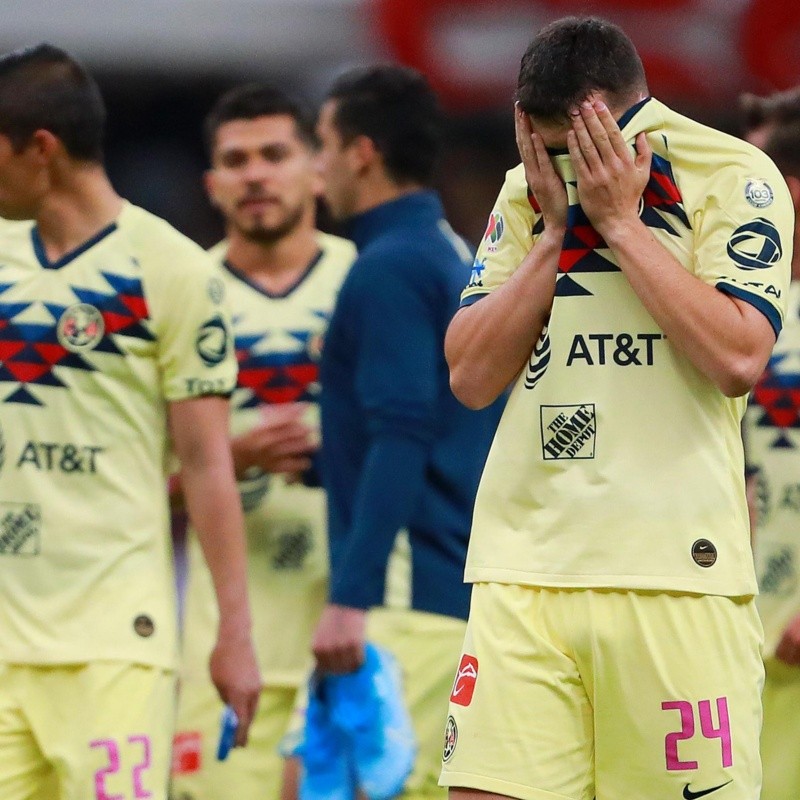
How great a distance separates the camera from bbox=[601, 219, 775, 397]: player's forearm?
3.80m

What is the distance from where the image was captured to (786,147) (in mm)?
6203

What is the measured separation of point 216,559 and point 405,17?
9.90 meters

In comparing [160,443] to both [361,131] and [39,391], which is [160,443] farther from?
[361,131]

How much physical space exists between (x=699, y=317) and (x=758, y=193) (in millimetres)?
324

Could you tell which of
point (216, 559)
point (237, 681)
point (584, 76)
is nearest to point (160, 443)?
point (216, 559)

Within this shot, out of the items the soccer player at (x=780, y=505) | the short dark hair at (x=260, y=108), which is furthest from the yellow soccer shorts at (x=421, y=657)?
the short dark hair at (x=260, y=108)

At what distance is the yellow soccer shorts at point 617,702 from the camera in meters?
3.88

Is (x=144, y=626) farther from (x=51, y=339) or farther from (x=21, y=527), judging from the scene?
(x=51, y=339)

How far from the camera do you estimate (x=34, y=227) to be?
201 inches

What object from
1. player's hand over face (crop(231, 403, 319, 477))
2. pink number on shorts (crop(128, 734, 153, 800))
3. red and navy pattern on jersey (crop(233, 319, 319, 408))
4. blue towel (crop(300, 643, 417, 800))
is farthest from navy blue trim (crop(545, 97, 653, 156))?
red and navy pattern on jersey (crop(233, 319, 319, 408))

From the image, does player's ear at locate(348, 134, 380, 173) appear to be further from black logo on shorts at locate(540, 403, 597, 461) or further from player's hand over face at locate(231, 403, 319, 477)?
black logo on shorts at locate(540, 403, 597, 461)

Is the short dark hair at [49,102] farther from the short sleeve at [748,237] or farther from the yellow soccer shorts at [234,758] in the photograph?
the yellow soccer shorts at [234,758]

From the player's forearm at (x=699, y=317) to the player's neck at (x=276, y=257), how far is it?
11.9ft

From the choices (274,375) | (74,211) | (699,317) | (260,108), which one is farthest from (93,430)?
(260,108)
